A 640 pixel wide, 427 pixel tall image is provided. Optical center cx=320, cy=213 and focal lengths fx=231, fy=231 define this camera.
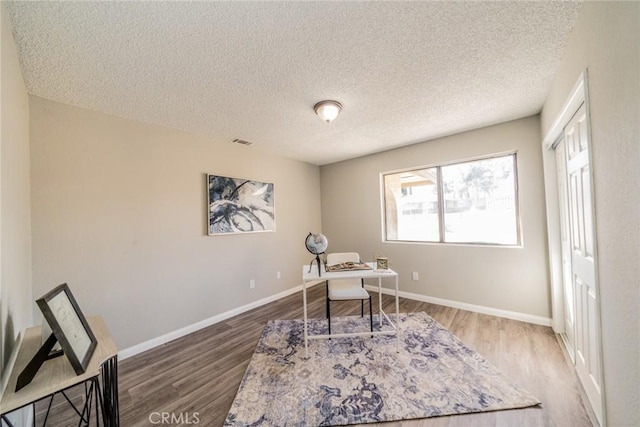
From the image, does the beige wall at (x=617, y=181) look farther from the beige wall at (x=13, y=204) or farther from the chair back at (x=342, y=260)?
the beige wall at (x=13, y=204)

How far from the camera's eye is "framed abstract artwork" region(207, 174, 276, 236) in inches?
119

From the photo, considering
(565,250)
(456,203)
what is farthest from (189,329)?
(565,250)

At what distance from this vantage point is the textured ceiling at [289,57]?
1.25 m

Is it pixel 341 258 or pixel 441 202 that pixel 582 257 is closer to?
pixel 441 202

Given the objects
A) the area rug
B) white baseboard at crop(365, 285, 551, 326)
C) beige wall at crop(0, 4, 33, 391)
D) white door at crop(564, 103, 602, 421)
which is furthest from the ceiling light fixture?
white baseboard at crop(365, 285, 551, 326)

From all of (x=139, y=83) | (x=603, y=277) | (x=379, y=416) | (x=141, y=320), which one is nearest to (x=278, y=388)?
(x=379, y=416)

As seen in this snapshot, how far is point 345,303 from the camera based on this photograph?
350cm

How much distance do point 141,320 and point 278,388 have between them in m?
1.67

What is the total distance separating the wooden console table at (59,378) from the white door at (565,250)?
324 cm

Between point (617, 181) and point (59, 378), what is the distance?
2.46 metres

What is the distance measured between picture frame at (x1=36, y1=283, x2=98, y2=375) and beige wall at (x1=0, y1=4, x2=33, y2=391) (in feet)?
0.67

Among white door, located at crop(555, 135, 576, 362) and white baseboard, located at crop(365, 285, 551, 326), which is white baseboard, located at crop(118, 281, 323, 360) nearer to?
white baseboard, located at crop(365, 285, 551, 326)

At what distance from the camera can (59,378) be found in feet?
2.98

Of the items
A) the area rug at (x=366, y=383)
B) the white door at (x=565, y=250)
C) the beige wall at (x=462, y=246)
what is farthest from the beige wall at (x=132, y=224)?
the white door at (x=565, y=250)
